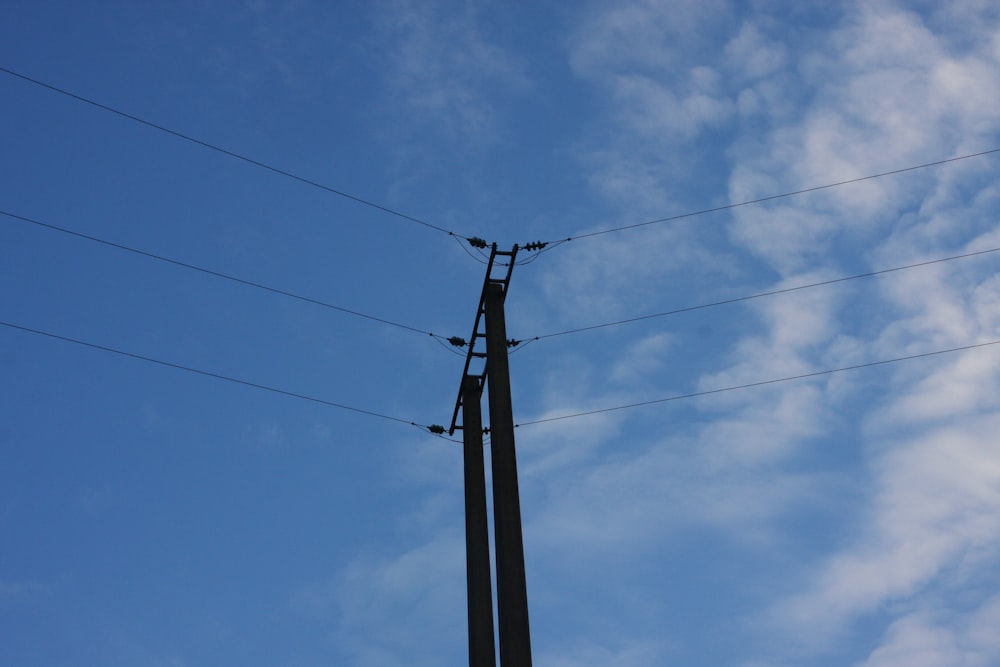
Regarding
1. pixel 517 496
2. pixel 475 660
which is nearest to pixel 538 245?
pixel 517 496

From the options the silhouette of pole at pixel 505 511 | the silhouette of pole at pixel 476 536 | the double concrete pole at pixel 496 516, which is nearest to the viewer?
the silhouette of pole at pixel 505 511

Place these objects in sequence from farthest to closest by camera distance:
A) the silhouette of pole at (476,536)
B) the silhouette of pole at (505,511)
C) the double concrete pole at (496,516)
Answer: the silhouette of pole at (476,536)
the double concrete pole at (496,516)
the silhouette of pole at (505,511)

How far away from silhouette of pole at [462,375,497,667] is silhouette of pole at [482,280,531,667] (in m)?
2.29

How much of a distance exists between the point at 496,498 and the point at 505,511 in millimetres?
322

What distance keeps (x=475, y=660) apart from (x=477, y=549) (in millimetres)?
2066

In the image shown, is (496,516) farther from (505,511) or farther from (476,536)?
A: (476,536)

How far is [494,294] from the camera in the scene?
60.3 feet

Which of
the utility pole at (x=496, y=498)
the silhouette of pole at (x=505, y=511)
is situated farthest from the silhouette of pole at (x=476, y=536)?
the silhouette of pole at (x=505, y=511)

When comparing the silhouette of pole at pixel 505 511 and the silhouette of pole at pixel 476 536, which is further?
the silhouette of pole at pixel 476 536

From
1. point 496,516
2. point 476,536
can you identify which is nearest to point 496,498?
point 496,516

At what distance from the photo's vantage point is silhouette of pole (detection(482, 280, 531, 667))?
14.4 metres

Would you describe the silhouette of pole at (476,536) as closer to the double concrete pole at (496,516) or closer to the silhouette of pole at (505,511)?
the double concrete pole at (496,516)

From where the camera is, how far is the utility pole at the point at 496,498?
14.6 metres

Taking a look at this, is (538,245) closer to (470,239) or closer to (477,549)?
(470,239)
